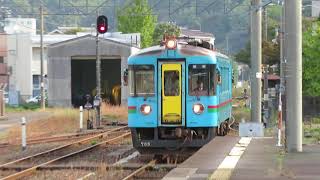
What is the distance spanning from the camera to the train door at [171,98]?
17312 millimetres

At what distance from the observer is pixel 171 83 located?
1741 centimetres

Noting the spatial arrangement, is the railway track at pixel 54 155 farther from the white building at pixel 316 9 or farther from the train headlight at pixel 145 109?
the white building at pixel 316 9

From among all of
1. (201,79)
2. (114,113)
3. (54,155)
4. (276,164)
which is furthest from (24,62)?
(276,164)

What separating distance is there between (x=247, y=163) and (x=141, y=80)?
5090 millimetres

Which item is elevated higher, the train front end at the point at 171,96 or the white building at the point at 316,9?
the white building at the point at 316,9

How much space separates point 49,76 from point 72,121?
1733 cm

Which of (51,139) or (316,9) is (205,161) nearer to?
(51,139)

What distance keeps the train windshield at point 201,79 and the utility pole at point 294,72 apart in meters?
2.73

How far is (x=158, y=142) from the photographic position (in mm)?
17344


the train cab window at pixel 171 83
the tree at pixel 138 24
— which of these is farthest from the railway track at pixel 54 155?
the tree at pixel 138 24

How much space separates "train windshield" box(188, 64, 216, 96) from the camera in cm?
1750

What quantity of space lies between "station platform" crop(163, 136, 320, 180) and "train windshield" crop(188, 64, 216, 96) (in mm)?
1291

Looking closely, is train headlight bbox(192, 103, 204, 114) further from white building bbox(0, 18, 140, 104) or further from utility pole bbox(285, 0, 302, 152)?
white building bbox(0, 18, 140, 104)

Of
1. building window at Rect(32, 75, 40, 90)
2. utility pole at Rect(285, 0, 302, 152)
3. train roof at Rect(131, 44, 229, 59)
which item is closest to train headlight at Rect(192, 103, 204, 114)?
train roof at Rect(131, 44, 229, 59)
